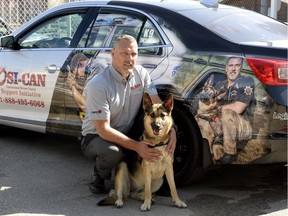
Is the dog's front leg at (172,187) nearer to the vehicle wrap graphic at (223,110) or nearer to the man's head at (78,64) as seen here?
the vehicle wrap graphic at (223,110)

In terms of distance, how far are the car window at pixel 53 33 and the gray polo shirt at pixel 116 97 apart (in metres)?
1.21

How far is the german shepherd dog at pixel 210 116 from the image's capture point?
361cm

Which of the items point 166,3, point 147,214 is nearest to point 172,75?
point 166,3

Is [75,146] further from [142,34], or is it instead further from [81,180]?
[142,34]

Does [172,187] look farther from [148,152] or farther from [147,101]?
[147,101]

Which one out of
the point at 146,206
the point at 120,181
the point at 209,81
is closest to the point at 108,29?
the point at 209,81

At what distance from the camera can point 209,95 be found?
363 cm

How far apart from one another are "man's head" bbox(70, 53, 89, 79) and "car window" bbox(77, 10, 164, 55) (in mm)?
127

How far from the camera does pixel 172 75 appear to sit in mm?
3861

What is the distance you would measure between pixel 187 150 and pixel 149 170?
1.58ft

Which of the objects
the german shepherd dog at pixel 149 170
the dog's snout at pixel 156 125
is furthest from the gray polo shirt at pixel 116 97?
the dog's snout at pixel 156 125

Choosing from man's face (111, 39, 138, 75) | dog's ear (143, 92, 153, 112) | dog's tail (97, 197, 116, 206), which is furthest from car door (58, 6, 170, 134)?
dog's tail (97, 197, 116, 206)

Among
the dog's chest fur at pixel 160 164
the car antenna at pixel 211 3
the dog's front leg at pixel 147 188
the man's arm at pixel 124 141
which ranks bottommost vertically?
the dog's front leg at pixel 147 188

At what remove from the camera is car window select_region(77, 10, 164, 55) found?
415 centimetres
